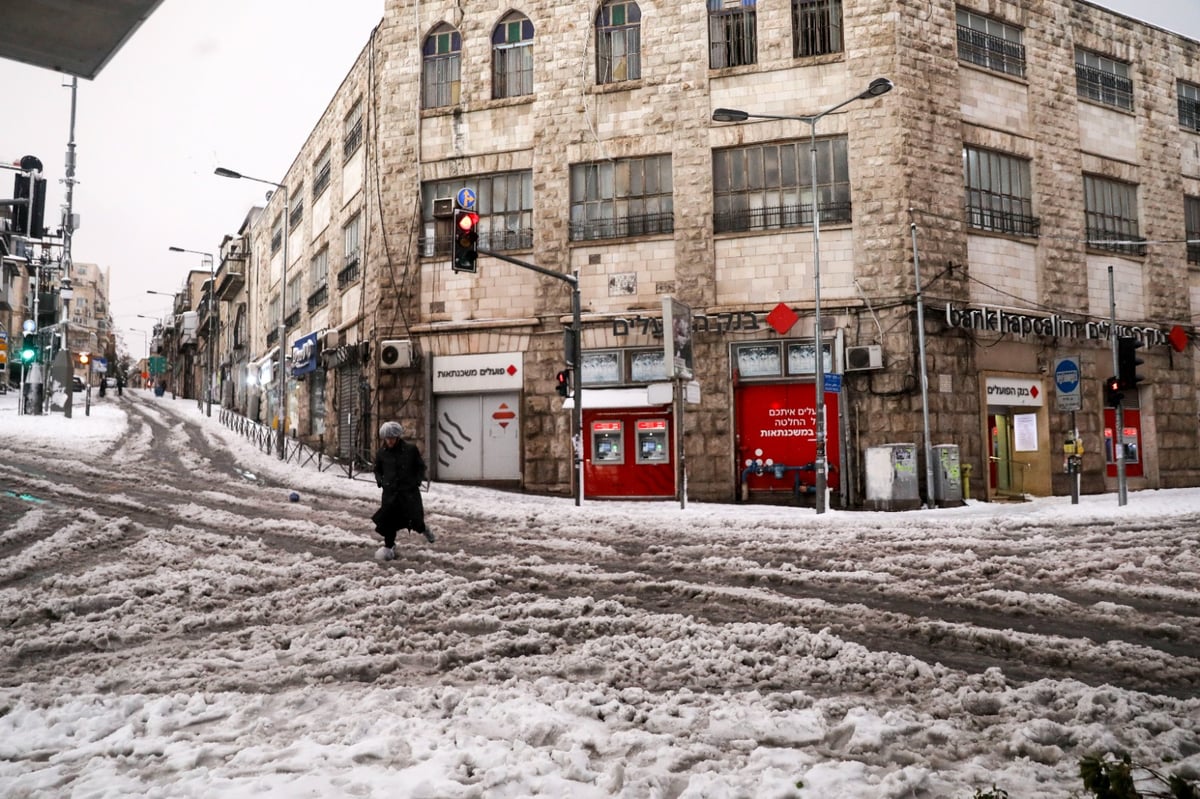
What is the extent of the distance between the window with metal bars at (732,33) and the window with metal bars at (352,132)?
11517mm

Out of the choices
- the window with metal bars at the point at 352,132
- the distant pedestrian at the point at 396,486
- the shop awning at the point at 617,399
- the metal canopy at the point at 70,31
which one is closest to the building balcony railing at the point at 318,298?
the window with metal bars at the point at 352,132

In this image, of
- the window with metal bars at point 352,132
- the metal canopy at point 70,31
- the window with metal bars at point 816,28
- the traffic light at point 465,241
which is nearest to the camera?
the metal canopy at point 70,31

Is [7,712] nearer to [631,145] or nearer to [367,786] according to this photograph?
[367,786]

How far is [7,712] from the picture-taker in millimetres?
4312

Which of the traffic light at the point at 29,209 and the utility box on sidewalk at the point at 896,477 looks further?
the utility box on sidewalk at the point at 896,477

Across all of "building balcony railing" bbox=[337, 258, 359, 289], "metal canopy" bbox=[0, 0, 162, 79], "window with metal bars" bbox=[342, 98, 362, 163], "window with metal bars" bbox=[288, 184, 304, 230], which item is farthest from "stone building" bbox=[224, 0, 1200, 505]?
"metal canopy" bbox=[0, 0, 162, 79]

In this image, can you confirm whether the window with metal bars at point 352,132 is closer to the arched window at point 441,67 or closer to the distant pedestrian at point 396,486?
the arched window at point 441,67

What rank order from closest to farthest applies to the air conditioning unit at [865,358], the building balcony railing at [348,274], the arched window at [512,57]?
the air conditioning unit at [865,358]
the arched window at [512,57]
the building balcony railing at [348,274]

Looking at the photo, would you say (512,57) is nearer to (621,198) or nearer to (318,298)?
(621,198)

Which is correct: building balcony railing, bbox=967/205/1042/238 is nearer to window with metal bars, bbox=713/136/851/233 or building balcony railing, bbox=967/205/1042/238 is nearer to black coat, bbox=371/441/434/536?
window with metal bars, bbox=713/136/851/233

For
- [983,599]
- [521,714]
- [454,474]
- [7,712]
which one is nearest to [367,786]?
[521,714]

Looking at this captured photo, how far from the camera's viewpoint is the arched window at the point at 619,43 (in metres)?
21.1

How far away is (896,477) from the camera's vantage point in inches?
694

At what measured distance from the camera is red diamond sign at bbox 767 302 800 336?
19.2m
